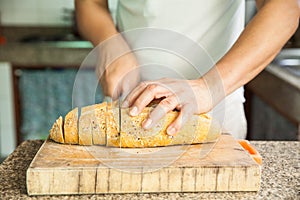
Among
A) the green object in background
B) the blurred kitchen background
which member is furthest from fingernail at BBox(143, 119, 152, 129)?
the green object in background

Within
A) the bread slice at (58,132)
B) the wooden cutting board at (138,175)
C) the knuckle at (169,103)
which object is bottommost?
the wooden cutting board at (138,175)

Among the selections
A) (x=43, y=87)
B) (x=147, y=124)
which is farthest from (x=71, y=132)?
(x=43, y=87)

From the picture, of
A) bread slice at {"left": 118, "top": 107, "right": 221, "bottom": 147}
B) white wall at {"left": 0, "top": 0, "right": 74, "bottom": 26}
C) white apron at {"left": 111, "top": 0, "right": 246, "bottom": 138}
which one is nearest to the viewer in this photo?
bread slice at {"left": 118, "top": 107, "right": 221, "bottom": 147}

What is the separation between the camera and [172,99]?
877 mm

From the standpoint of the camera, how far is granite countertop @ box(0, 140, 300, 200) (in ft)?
2.43

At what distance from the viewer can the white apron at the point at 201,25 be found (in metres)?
1.16

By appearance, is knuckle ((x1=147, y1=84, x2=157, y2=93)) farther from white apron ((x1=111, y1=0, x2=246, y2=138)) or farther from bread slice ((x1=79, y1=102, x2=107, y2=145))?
white apron ((x1=111, y1=0, x2=246, y2=138))

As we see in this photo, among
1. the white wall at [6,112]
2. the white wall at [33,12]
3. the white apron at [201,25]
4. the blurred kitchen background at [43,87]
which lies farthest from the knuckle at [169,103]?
the white wall at [33,12]

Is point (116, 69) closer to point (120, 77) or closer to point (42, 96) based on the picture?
point (120, 77)

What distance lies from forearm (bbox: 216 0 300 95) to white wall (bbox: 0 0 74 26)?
2177 mm

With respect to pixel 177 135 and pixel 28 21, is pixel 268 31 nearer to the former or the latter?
pixel 177 135

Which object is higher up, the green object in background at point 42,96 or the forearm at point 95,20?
the forearm at point 95,20

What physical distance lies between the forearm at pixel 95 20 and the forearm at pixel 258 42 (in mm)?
356

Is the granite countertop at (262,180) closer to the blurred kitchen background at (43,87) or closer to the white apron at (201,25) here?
the white apron at (201,25)
